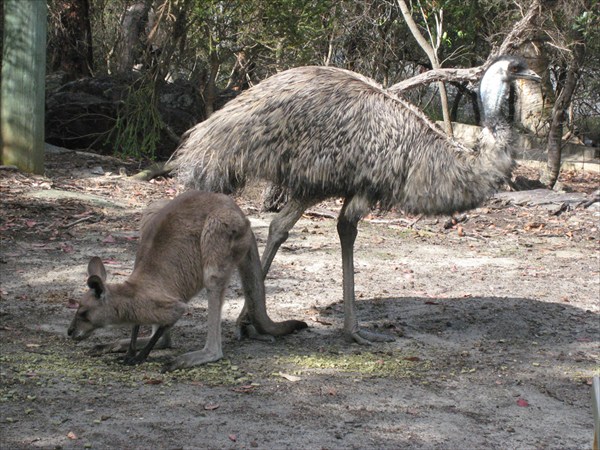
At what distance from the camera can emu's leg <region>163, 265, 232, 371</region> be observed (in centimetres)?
568

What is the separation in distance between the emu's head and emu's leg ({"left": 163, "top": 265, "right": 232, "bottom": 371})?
245cm

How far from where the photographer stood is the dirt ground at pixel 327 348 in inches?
190

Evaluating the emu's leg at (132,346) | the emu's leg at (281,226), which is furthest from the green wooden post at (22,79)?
the emu's leg at (132,346)

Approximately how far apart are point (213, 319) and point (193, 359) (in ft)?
0.93

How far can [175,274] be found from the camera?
5.70 metres

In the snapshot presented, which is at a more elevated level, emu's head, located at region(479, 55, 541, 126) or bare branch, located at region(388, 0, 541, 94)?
bare branch, located at region(388, 0, 541, 94)

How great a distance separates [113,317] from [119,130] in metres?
8.67

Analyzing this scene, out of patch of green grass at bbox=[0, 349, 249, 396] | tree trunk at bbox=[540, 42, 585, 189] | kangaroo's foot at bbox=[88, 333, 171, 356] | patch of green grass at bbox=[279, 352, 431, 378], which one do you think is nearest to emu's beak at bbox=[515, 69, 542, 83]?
patch of green grass at bbox=[279, 352, 431, 378]

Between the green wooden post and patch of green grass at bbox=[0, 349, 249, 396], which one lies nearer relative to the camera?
patch of green grass at bbox=[0, 349, 249, 396]

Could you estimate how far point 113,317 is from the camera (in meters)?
5.41

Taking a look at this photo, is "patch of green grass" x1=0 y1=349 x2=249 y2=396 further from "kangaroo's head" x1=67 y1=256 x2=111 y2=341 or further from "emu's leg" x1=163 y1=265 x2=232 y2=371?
"kangaroo's head" x1=67 y1=256 x2=111 y2=341

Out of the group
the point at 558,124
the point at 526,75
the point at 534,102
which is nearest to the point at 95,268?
the point at 526,75

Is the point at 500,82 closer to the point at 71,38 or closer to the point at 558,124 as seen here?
the point at 558,124

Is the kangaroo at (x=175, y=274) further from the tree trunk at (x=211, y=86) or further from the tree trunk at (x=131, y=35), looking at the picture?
the tree trunk at (x=131, y=35)
